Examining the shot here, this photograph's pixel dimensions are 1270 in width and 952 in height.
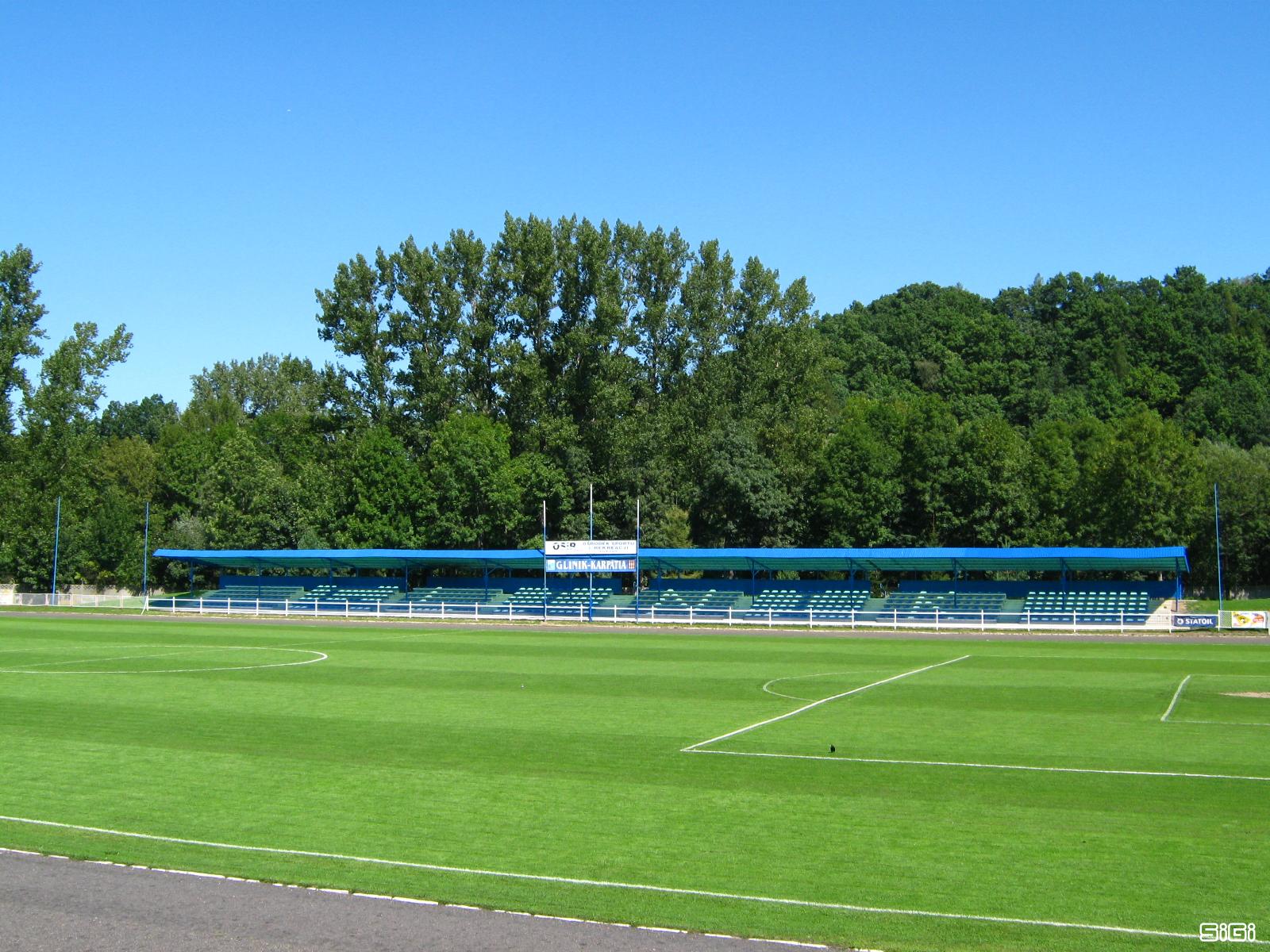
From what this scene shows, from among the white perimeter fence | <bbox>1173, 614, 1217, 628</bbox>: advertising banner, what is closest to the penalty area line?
the white perimeter fence

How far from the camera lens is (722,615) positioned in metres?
58.3

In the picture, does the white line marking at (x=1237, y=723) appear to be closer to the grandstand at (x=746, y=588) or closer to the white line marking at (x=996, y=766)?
the white line marking at (x=996, y=766)

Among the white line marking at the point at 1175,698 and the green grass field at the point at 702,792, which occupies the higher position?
the green grass field at the point at 702,792

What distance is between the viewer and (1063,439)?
82.8 meters

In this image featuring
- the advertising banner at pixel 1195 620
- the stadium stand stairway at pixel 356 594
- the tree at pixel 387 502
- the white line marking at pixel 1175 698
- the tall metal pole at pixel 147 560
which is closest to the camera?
the white line marking at pixel 1175 698

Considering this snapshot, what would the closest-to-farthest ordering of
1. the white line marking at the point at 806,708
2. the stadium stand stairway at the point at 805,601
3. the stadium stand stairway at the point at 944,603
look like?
the white line marking at the point at 806,708 < the stadium stand stairway at the point at 944,603 < the stadium stand stairway at the point at 805,601

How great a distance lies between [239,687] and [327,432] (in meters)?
62.9

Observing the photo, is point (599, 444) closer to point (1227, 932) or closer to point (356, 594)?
point (356, 594)

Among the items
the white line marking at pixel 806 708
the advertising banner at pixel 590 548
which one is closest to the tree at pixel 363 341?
the advertising banner at pixel 590 548

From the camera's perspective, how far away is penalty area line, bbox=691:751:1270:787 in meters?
16.1

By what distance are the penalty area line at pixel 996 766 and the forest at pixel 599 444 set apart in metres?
59.0

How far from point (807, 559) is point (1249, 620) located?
2143 cm

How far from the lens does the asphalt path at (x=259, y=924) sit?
366 inches

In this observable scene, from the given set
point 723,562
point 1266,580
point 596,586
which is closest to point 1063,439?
point 1266,580
